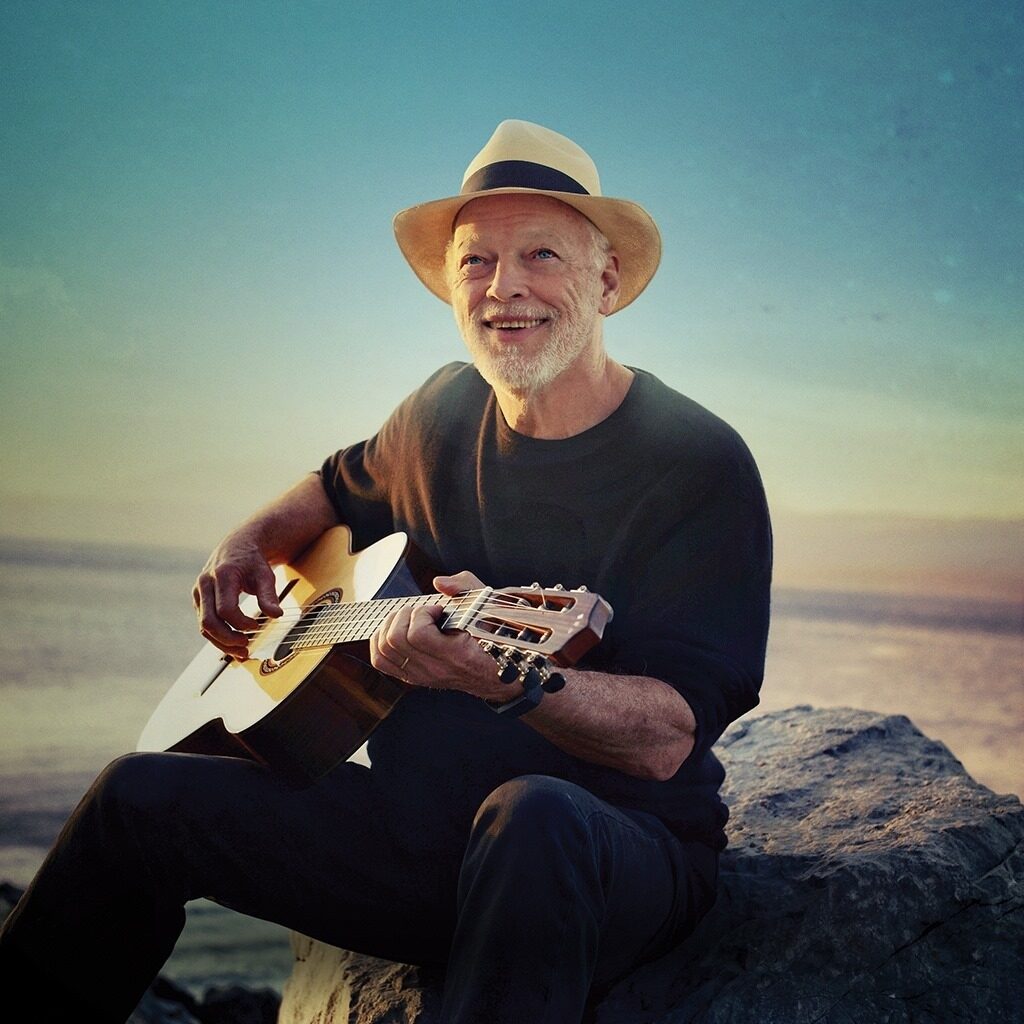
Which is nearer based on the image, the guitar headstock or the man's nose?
the guitar headstock

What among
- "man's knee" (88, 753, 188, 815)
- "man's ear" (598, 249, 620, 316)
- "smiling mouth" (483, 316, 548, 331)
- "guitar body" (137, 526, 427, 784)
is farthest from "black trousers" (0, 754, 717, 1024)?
"man's ear" (598, 249, 620, 316)

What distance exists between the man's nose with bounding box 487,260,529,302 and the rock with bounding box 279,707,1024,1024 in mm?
1628

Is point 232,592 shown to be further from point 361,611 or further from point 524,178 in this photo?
point 524,178

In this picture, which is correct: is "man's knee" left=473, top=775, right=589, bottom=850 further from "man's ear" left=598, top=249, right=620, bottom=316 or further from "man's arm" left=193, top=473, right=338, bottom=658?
"man's ear" left=598, top=249, right=620, bottom=316

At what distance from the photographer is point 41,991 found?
2.43m

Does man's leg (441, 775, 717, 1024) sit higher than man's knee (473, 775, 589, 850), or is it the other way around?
man's knee (473, 775, 589, 850)

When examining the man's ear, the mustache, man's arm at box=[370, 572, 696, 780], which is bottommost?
man's arm at box=[370, 572, 696, 780]

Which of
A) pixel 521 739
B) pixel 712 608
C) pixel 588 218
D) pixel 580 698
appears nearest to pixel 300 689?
pixel 521 739

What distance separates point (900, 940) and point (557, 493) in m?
1.36

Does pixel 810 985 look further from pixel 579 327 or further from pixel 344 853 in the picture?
pixel 579 327

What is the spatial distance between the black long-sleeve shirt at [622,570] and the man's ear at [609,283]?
29 centimetres

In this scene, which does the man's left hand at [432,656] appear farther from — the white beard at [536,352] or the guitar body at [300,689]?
the white beard at [536,352]

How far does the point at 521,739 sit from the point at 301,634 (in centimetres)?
76

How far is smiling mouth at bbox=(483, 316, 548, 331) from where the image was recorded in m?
2.90
